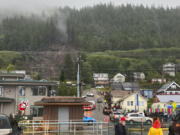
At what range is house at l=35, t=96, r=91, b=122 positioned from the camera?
21938 millimetres

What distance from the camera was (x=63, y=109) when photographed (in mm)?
22172

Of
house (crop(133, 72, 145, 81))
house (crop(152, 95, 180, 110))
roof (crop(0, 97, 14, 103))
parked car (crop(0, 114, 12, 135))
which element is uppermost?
house (crop(133, 72, 145, 81))

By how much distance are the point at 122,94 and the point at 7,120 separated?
197 feet

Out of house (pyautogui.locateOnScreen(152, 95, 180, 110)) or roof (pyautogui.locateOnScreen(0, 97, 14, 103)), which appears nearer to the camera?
roof (pyautogui.locateOnScreen(0, 97, 14, 103))

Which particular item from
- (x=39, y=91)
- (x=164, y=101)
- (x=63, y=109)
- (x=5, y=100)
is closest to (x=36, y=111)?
(x=39, y=91)

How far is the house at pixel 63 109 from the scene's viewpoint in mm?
21938

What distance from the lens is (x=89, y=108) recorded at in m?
45.7

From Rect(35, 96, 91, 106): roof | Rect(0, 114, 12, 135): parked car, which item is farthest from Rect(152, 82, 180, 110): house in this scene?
Rect(0, 114, 12, 135): parked car

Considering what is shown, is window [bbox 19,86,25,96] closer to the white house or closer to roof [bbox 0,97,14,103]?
roof [bbox 0,97,14,103]

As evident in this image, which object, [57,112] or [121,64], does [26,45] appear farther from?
[57,112]

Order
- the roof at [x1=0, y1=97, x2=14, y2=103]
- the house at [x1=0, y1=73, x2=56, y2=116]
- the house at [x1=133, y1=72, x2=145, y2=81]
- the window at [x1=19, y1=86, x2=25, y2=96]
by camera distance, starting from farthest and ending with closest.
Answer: the house at [x1=133, y1=72, x2=145, y2=81], the window at [x1=19, y1=86, x2=25, y2=96], the house at [x1=0, y1=73, x2=56, y2=116], the roof at [x1=0, y1=97, x2=14, y2=103]

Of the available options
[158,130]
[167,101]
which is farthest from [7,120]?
[167,101]

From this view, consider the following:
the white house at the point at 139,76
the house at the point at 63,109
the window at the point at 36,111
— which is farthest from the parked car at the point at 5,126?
the white house at the point at 139,76

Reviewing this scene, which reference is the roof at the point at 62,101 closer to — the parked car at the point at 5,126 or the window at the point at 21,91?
the parked car at the point at 5,126
